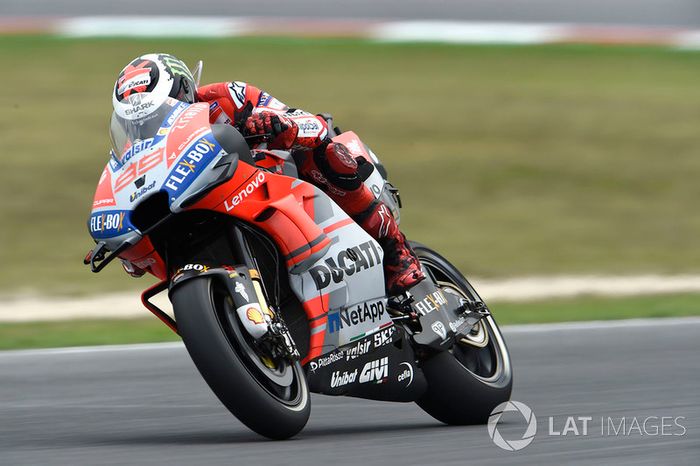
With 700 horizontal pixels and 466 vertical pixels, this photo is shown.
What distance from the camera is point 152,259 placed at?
14.1ft

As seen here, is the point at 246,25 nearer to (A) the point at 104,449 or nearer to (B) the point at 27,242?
(B) the point at 27,242

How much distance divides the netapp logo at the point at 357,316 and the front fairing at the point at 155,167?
76cm

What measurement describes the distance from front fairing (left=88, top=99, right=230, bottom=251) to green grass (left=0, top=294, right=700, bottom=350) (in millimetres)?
3438

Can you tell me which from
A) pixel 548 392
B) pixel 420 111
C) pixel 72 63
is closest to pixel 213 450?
pixel 548 392

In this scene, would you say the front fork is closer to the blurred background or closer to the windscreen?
the windscreen

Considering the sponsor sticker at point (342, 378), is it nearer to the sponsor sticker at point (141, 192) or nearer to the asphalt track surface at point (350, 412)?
the asphalt track surface at point (350, 412)

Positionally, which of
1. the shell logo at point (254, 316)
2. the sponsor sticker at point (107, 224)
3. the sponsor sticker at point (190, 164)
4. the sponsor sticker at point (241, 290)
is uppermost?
the sponsor sticker at point (190, 164)

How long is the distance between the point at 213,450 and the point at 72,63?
11.4m

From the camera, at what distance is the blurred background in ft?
35.8

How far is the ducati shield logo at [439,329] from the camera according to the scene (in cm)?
491

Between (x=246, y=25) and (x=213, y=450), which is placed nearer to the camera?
(x=213, y=450)

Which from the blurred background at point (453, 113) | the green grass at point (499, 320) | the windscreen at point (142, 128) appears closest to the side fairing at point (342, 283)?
the windscreen at point (142, 128)

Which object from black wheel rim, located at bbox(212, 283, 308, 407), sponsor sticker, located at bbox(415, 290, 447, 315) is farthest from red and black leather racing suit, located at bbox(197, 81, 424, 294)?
black wheel rim, located at bbox(212, 283, 308, 407)

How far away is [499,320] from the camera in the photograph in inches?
331
